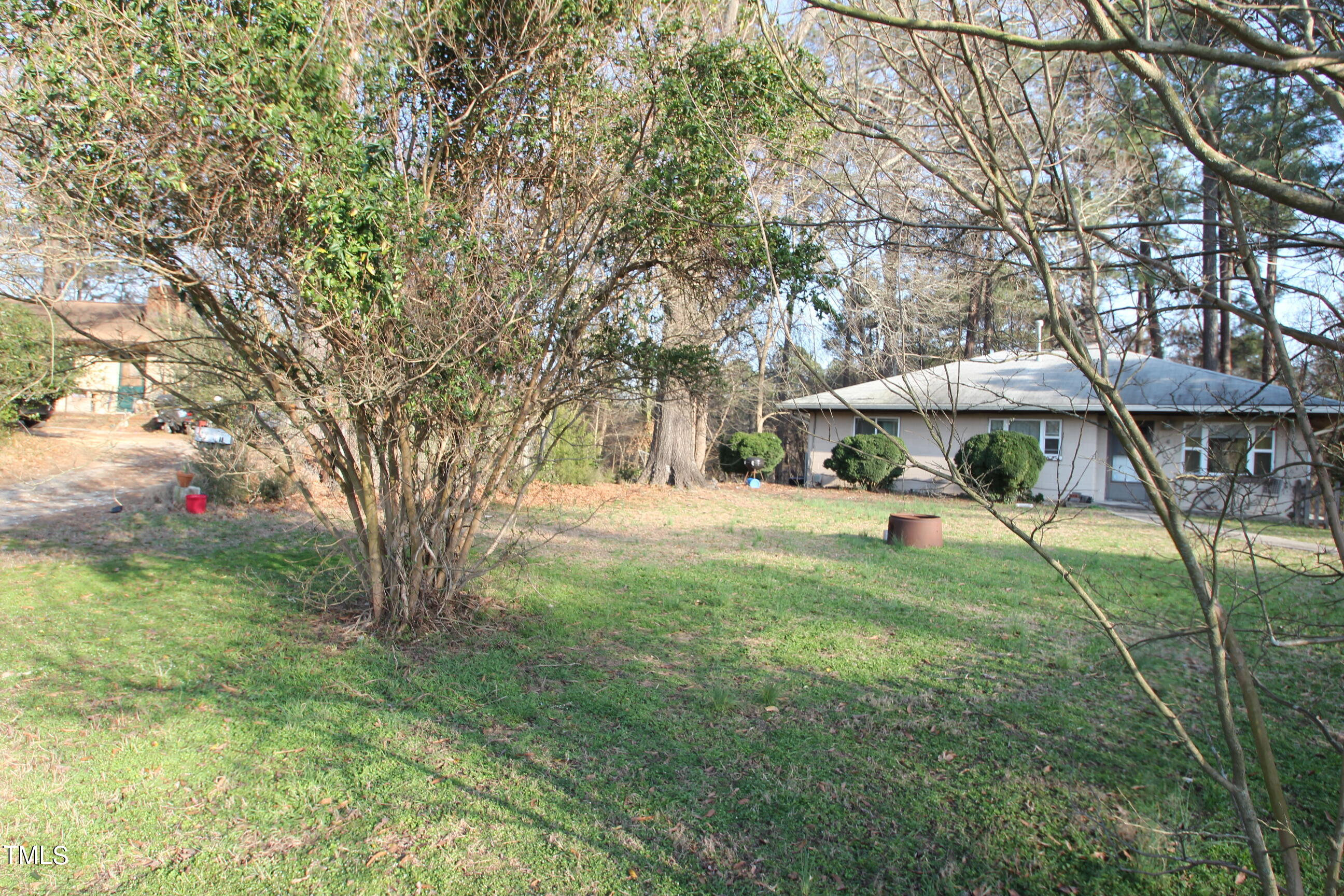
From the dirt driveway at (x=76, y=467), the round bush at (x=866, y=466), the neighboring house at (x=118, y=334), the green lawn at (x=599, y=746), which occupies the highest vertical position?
the neighboring house at (x=118, y=334)

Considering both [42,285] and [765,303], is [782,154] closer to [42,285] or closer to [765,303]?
[765,303]

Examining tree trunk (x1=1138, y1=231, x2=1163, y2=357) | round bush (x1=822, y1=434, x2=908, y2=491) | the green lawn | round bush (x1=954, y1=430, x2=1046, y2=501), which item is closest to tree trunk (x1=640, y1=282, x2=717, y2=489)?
round bush (x1=822, y1=434, x2=908, y2=491)

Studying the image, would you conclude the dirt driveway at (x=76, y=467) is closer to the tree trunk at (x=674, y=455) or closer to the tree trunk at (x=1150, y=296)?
the tree trunk at (x=674, y=455)

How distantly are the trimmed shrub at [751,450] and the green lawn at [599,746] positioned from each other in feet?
45.0

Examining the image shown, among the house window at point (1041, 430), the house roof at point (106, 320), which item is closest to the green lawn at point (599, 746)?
the house roof at point (106, 320)

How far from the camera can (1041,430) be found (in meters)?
20.1

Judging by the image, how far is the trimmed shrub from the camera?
2155 centimetres

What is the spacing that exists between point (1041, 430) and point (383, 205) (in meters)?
19.4

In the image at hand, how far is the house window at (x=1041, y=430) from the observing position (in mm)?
19734

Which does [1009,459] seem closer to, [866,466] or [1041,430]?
[866,466]

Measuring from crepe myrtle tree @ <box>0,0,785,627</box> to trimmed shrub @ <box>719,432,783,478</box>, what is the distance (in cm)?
1543

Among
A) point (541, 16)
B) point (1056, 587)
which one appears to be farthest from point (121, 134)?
point (1056, 587)

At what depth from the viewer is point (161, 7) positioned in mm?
4207

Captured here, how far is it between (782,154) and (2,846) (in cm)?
596
